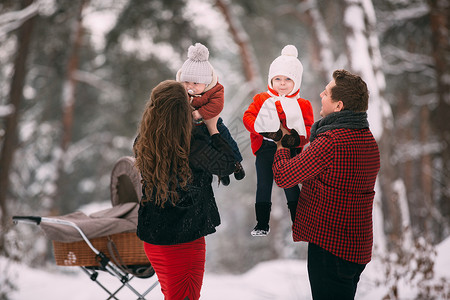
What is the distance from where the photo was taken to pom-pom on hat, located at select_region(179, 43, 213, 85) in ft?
9.87

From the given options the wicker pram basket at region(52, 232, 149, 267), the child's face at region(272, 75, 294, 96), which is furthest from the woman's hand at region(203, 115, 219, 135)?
the wicker pram basket at region(52, 232, 149, 267)

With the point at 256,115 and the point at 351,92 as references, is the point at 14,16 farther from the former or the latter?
the point at 351,92

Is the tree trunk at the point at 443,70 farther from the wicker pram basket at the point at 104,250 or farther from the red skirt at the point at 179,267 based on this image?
the red skirt at the point at 179,267

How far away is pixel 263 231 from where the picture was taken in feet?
9.72

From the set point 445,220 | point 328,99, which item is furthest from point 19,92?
point 445,220

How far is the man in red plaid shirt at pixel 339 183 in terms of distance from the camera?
2.67 metres

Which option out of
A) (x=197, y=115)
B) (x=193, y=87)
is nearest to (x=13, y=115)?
(x=193, y=87)

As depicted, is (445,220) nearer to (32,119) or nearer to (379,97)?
(379,97)

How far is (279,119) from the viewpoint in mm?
2902

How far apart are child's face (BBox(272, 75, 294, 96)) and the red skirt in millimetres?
1087

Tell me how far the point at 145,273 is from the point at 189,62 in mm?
1705

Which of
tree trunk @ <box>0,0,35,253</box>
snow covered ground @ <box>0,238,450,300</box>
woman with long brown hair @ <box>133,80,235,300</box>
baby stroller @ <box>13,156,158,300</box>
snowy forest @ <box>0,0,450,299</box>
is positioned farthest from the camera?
tree trunk @ <box>0,0,35,253</box>

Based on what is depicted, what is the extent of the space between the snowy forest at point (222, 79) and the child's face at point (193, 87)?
0.66m

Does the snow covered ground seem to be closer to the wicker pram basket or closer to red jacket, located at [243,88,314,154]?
the wicker pram basket
